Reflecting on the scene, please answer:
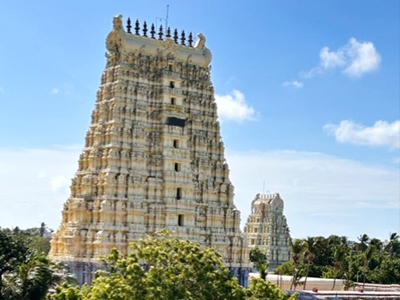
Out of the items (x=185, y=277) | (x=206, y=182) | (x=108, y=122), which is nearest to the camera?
(x=185, y=277)

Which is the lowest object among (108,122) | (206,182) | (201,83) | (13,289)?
(13,289)

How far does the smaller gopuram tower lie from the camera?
349 feet

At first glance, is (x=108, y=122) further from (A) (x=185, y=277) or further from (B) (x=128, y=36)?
(A) (x=185, y=277)

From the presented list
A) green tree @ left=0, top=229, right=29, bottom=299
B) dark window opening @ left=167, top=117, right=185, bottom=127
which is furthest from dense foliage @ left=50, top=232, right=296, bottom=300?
dark window opening @ left=167, top=117, right=185, bottom=127

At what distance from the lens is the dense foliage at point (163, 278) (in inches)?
1191

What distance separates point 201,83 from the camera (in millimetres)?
61156

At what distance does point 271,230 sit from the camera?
106500mm

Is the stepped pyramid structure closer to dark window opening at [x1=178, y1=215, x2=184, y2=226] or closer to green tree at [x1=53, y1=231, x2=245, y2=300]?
dark window opening at [x1=178, y1=215, x2=184, y2=226]

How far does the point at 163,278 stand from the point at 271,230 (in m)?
76.7

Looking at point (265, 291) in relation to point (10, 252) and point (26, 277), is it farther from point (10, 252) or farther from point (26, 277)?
point (10, 252)

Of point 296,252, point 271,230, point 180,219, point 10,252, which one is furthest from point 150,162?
point 271,230

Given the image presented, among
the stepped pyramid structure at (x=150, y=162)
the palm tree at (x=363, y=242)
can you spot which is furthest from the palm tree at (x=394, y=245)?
the stepped pyramid structure at (x=150, y=162)

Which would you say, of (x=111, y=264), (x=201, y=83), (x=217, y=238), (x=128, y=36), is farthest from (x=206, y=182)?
(x=111, y=264)

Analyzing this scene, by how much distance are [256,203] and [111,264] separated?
254 feet
